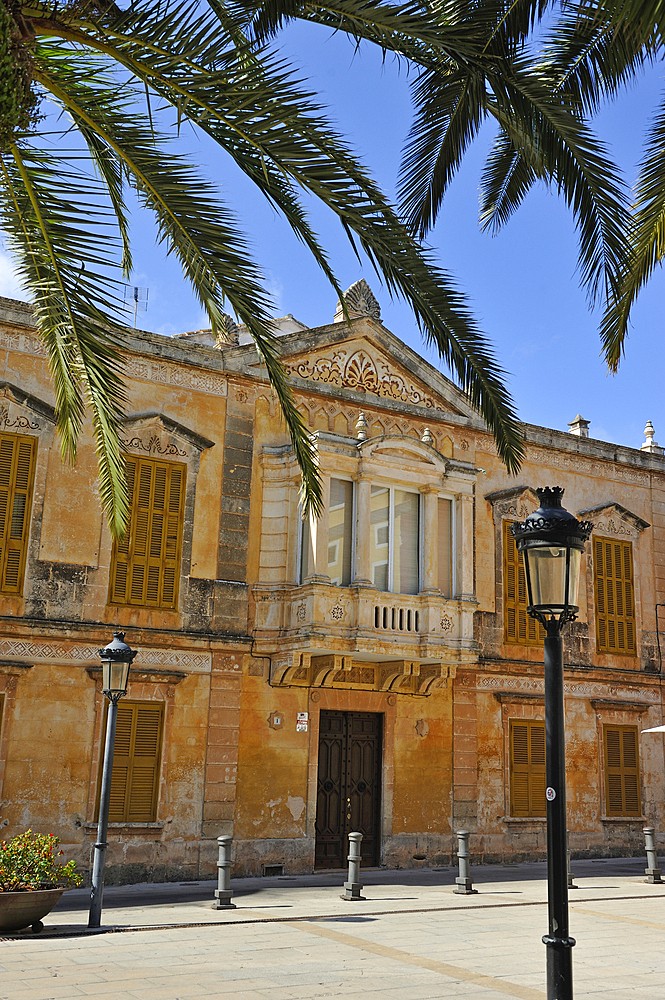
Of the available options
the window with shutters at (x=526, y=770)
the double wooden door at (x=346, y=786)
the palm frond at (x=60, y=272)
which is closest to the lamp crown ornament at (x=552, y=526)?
the palm frond at (x=60, y=272)

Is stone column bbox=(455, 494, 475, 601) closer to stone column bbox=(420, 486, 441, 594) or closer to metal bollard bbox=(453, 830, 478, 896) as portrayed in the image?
stone column bbox=(420, 486, 441, 594)

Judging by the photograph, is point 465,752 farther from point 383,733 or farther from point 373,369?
point 373,369

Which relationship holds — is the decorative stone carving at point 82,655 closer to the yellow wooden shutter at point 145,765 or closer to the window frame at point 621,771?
the yellow wooden shutter at point 145,765

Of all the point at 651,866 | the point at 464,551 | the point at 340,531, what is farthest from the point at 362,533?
the point at 651,866

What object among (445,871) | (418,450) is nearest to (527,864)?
(445,871)

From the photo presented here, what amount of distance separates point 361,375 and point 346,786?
25.9ft

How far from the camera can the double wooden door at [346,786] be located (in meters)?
16.5

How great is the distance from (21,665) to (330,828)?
6.24 metres

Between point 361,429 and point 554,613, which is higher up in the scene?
point 361,429

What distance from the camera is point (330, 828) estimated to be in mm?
16500

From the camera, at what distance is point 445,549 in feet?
57.7

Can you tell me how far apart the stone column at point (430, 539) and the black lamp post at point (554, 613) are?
10.0 metres

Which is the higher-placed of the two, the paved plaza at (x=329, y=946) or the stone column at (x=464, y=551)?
the stone column at (x=464, y=551)

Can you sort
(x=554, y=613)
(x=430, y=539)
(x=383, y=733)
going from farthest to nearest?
(x=383, y=733)
(x=430, y=539)
(x=554, y=613)
